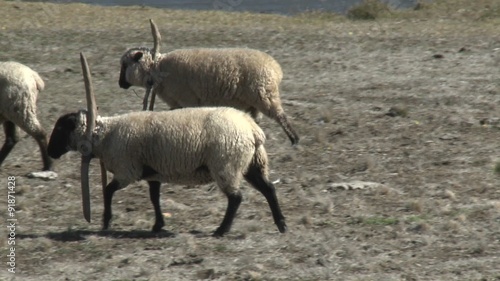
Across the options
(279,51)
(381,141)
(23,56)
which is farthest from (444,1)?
(381,141)

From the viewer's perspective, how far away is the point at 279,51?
2045 centimetres

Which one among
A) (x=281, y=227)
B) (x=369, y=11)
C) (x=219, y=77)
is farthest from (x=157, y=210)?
(x=369, y=11)

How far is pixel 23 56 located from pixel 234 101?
6.51 m

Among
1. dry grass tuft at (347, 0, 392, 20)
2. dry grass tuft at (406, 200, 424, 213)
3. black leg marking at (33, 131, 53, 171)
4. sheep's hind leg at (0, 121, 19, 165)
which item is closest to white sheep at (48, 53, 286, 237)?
dry grass tuft at (406, 200, 424, 213)

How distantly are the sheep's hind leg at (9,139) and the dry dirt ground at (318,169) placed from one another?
0.77ft

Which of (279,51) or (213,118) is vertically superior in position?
(213,118)

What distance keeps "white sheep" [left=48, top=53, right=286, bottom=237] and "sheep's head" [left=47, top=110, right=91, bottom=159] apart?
0.04 ft

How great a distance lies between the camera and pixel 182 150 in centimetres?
1091

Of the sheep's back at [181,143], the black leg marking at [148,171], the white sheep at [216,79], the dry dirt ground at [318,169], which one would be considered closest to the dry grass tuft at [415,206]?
the dry dirt ground at [318,169]

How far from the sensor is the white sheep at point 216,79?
46.4 feet

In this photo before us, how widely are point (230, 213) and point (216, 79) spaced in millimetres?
3549

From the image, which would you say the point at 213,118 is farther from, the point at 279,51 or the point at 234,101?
the point at 279,51

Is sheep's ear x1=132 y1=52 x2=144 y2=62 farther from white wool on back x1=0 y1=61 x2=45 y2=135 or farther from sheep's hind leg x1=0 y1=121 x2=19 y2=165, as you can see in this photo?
sheep's hind leg x1=0 y1=121 x2=19 y2=165

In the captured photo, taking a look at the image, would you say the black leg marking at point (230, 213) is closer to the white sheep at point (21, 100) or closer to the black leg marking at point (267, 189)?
the black leg marking at point (267, 189)
